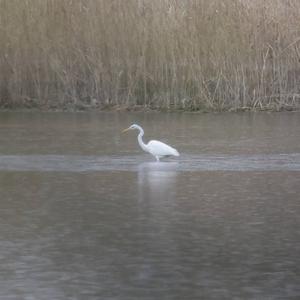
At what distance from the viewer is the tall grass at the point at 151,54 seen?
60.0 feet

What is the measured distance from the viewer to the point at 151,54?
18891 mm

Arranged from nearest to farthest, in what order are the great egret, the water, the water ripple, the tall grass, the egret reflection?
1. the water
2. the egret reflection
3. the water ripple
4. the great egret
5. the tall grass

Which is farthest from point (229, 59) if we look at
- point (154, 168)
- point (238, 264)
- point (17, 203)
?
point (238, 264)

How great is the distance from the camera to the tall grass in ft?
60.0

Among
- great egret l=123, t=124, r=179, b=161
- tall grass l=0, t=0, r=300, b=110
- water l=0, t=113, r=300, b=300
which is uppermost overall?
tall grass l=0, t=0, r=300, b=110

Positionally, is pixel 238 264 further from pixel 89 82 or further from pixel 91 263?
pixel 89 82

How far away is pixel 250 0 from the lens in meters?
18.5

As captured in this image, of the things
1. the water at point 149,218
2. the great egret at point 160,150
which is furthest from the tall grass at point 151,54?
the great egret at point 160,150

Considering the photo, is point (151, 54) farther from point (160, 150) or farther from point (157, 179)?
point (157, 179)

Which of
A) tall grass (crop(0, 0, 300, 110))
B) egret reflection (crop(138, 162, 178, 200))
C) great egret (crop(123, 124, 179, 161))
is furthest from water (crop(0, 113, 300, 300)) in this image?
tall grass (crop(0, 0, 300, 110))

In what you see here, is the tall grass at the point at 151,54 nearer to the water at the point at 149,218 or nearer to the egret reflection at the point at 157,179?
the water at the point at 149,218

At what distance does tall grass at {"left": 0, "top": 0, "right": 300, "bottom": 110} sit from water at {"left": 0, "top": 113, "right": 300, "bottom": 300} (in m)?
4.17

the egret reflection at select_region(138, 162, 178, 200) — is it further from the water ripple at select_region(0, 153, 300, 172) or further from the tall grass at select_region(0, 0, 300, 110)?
the tall grass at select_region(0, 0, 300, 110)

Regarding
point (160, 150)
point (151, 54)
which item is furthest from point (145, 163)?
point (151, 54)
